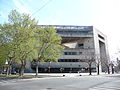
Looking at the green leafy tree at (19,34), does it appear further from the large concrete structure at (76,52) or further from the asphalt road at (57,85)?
the large concrete structure at (76,52)

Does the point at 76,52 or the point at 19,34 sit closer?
the point at 19,34

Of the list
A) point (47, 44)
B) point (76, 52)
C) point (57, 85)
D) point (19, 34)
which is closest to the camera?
point (57, 85)

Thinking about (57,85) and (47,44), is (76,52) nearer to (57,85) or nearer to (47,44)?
(47,44)

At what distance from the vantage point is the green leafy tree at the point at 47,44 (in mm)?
36500

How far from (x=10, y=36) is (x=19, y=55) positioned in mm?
4461

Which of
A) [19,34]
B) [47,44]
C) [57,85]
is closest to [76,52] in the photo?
[47,44]

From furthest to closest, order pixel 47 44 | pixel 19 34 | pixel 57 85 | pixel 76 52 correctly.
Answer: pixel 76 52 → pixel 47 44 → pixel 19 34 → pixel 57 85

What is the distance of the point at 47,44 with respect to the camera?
37375mm

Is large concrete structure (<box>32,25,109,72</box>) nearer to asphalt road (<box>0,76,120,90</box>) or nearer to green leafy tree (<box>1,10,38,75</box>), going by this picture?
green leafy tree (<box>1,10,38,75</box>)

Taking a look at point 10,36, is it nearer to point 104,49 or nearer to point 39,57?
point 39,57

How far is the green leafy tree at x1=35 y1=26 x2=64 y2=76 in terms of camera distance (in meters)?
36.5

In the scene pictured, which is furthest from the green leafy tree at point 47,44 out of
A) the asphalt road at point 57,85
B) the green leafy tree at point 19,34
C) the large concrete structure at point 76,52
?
the large concrete structure at point 76,52

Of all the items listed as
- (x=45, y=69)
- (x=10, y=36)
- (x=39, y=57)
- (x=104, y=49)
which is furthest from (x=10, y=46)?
(x=104, y=49)

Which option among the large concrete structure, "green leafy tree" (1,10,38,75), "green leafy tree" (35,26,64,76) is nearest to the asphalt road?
"green leafy tree" (1,10,38,75)
